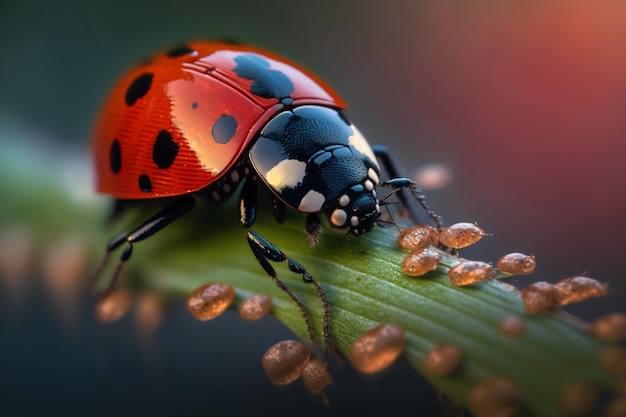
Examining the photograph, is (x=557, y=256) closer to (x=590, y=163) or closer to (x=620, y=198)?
(x=620, y=198)

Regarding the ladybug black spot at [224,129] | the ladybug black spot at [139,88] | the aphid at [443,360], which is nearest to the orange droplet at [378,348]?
the aphid at [443,360]

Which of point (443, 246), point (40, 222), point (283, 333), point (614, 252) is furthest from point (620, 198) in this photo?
point (40, 222)

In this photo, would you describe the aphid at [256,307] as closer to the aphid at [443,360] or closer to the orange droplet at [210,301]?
the orange droplet at [210,301]

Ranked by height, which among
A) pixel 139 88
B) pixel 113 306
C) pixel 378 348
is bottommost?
pixel 113 306

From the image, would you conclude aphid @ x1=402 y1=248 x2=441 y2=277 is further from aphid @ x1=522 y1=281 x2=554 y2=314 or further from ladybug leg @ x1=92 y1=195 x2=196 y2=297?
ladybug leg @ x1=92 y1=195 x2=196 y2=297

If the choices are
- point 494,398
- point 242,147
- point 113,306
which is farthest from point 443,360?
point 113,306

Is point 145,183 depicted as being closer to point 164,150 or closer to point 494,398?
point 164,150

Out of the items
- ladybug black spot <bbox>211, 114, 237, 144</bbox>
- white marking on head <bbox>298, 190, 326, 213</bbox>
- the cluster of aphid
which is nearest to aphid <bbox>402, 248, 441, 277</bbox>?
the cluster of aphid
